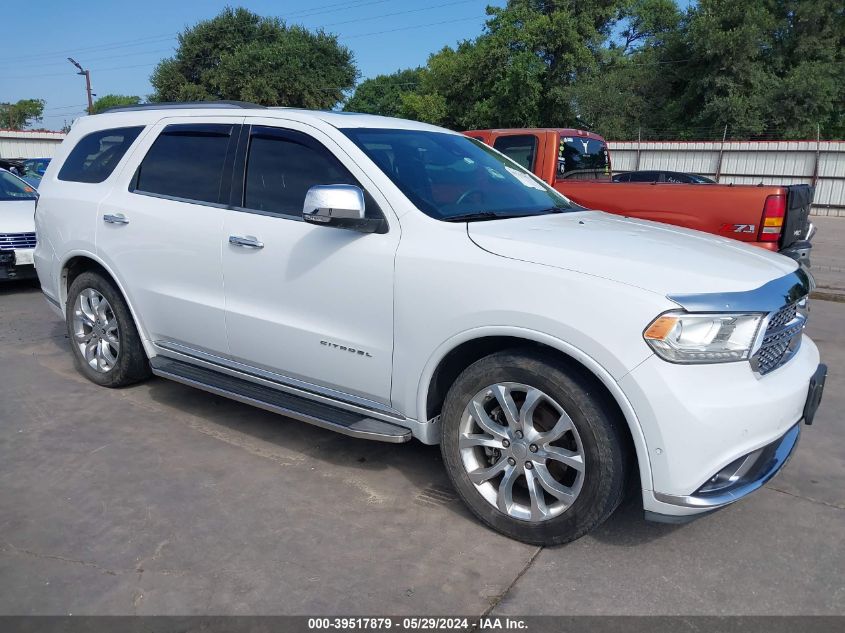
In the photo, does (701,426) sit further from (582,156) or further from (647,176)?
(647,176)

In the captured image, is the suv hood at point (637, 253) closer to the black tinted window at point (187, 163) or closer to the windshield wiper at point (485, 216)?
the windshield wiper at point (485, 216)

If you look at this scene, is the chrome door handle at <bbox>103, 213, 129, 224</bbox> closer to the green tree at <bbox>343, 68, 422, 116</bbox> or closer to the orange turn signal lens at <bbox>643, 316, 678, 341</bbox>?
the orange turn signal lens at <bbox>643, 316, 678, 341</bbox>

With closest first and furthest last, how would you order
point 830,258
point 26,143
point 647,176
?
point 830,258, point 647,176, point 26,143

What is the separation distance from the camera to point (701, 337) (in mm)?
2572

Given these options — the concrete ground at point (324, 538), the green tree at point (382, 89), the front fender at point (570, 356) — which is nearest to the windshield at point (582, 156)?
the concrete ground at point (324, 538)

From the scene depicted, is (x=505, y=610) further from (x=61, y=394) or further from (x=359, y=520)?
(x=61, y=394)

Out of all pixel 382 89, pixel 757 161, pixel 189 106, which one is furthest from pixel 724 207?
pixel 382 89

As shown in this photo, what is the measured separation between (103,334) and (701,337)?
400 cm

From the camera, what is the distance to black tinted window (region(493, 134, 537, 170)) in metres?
8.80

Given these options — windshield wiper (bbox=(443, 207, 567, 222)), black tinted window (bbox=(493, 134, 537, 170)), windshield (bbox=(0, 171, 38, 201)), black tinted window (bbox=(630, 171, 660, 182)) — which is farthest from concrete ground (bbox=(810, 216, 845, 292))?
windshield (bbox=(0, 171, 38, 201))

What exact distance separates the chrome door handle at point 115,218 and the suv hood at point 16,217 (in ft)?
13.4

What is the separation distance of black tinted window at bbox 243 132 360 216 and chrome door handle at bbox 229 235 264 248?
186mm

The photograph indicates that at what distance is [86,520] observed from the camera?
3.22m

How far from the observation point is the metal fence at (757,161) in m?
23.3
